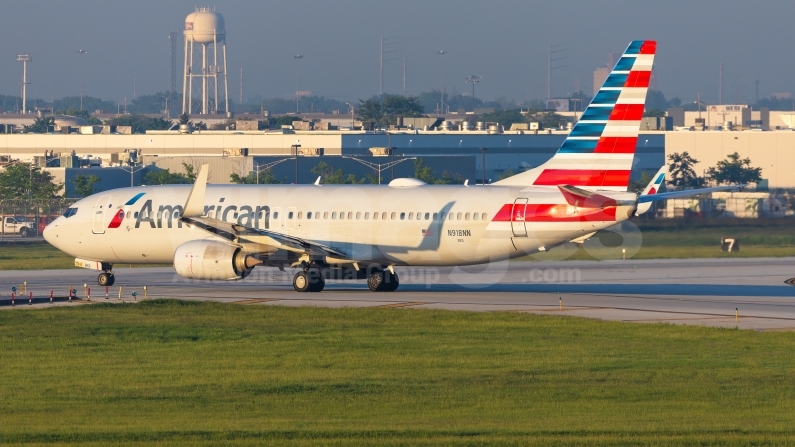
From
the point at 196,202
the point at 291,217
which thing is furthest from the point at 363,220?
the point at 196,202

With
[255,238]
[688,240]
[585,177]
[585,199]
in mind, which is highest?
[585,177]

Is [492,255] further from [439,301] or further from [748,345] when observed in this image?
[748,345]

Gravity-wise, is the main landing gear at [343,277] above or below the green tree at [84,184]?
below

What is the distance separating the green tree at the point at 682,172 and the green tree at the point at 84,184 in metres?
57.7

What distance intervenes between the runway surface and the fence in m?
34.9

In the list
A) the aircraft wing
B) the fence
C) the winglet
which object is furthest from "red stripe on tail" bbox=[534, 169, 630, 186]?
the fence

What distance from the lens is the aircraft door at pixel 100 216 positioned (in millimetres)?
47469

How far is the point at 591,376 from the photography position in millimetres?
24500

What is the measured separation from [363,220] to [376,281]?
2428mm

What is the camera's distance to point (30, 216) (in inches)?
3703

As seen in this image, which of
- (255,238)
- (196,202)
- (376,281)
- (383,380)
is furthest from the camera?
(376,281)

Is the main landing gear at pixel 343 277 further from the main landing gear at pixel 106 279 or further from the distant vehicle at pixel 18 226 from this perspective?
the distant vehicle at pixel 18 226

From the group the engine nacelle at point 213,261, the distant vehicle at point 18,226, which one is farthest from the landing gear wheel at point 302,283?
the distant vehicle at point 18,226

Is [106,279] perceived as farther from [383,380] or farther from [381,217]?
[383,380]
